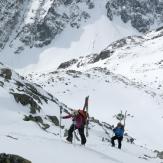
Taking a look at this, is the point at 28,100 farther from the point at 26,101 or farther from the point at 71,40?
the point at 71,40

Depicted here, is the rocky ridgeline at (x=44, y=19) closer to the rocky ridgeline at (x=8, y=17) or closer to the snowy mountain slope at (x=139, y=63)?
the rocky ridgeline at (x=8, y=17)

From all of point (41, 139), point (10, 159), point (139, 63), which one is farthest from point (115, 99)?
point (139, 63)

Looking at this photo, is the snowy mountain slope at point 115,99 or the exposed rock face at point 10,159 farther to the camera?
the snowy mountain slope at point 115,99

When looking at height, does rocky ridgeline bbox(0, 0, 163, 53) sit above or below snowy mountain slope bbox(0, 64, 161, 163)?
above

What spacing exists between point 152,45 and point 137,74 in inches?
1000

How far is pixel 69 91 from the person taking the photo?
52.8 meters

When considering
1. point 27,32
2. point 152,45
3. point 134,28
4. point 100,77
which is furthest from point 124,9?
point 100,77

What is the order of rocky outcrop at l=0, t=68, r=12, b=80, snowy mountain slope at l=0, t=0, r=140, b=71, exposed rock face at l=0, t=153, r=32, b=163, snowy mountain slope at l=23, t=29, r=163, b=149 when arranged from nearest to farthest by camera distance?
1. exposed rock face at l=0, t=153, r=32, b=163
2. rocky outcrop at l=0, t=68, r=12, b=80
3. snowy mountain slope at l=23, t=29, r=163, b=149
4. snowy mountain slope at l=0, t=0, r=140, b=71

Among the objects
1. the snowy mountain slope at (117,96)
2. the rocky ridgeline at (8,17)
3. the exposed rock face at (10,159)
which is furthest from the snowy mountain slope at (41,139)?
the rocky ridgeline at (8,17)

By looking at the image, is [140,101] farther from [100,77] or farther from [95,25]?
[95,25]

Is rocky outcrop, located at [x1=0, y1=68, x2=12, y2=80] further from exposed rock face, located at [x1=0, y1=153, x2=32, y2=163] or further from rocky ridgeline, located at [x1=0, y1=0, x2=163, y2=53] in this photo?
rocky ridgeline, located at [x1=0, y1=0, x2=163, y2=53]

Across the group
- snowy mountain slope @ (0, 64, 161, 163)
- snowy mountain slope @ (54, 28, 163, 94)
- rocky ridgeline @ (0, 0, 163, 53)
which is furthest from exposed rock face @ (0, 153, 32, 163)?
rocky ridgeline @ (0, 0, 163, 53)

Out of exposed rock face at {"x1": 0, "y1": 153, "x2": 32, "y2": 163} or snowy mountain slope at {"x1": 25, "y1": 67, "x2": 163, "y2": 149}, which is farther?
snowy mountain slope at {"x1": 25, "y1": 67, "x2": 163, "y2": 149}

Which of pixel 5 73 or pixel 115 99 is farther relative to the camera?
pixel 115 99
